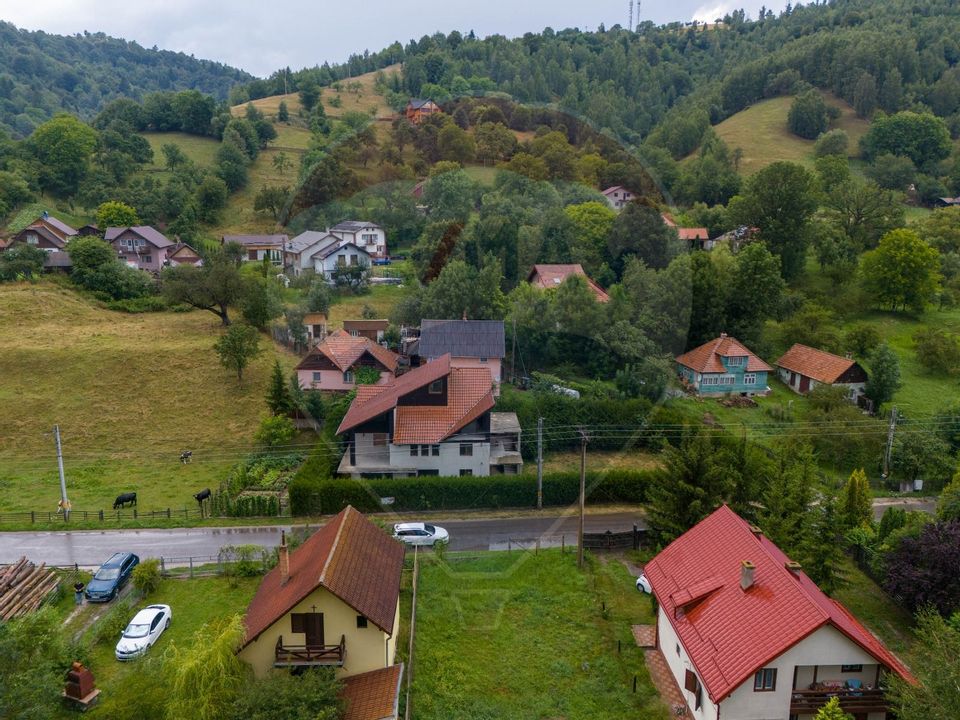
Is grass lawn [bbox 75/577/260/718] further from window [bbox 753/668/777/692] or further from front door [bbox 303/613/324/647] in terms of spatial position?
window [bbox 753/668/777/692]

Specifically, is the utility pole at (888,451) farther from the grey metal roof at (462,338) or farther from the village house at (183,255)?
the village house at (183,255)

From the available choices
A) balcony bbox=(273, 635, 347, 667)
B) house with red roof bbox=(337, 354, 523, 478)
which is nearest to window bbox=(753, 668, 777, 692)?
balcony bbox=(273, 635, 347, 667)

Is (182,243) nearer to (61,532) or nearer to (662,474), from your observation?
(61,532)

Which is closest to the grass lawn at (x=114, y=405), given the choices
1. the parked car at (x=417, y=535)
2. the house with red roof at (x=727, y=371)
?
the parked car at (x=417, y=535)

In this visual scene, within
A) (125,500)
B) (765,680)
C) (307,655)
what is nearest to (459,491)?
(307,655)

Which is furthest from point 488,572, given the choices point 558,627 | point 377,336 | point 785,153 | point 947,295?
point 785,153

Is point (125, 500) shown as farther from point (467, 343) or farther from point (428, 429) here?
point (467, 343)
